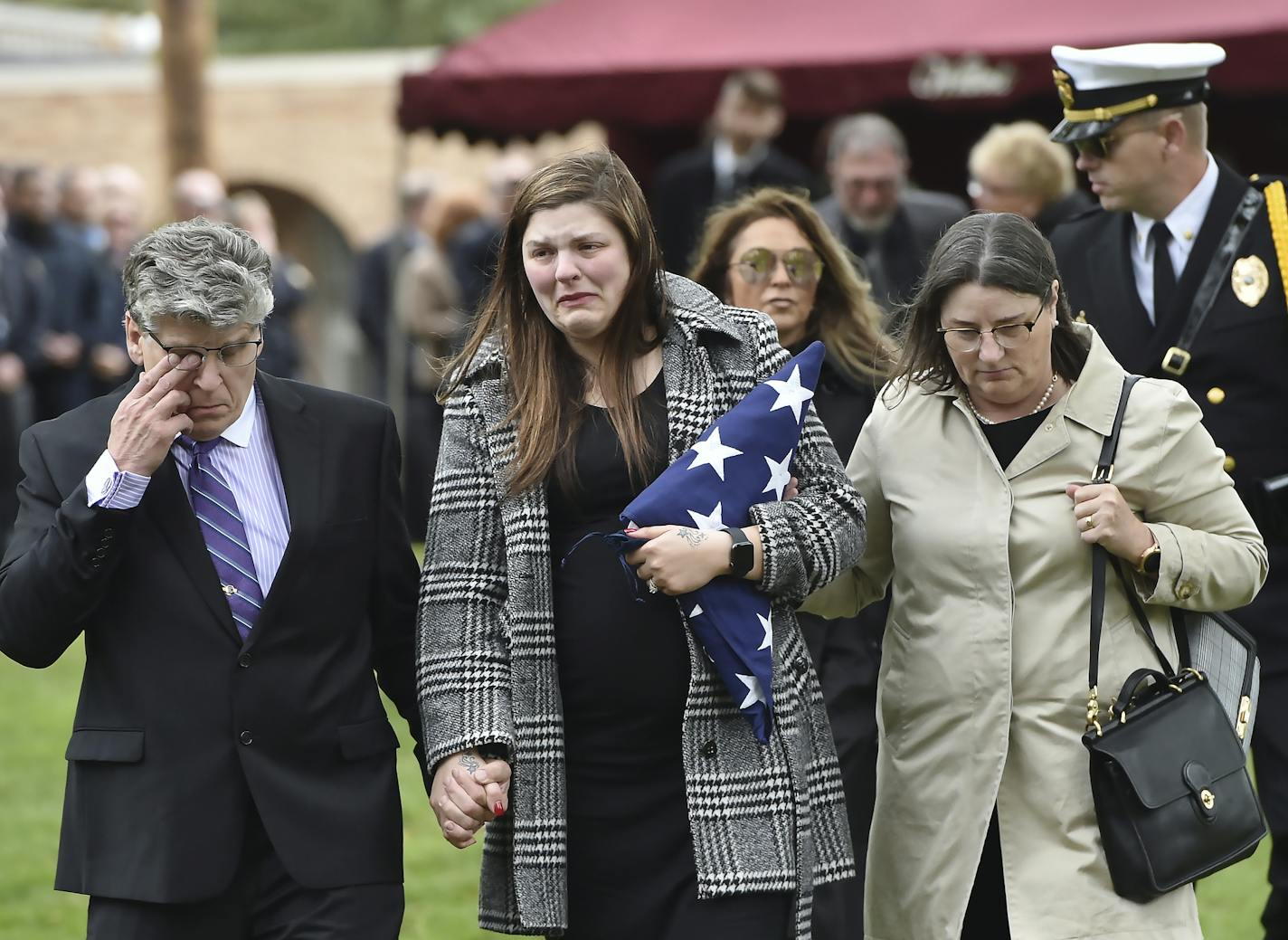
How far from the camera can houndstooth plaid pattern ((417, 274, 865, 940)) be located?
3916 millimetres

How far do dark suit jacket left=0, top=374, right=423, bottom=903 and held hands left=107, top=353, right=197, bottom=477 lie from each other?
11 cm

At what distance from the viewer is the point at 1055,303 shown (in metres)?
4.28

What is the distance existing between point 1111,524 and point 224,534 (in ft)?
6.01

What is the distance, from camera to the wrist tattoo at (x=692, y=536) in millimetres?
3796

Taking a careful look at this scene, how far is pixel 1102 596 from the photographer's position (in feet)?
13.4

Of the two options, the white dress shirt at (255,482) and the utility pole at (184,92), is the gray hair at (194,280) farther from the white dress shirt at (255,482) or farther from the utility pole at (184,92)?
the utility pole at (184,92)

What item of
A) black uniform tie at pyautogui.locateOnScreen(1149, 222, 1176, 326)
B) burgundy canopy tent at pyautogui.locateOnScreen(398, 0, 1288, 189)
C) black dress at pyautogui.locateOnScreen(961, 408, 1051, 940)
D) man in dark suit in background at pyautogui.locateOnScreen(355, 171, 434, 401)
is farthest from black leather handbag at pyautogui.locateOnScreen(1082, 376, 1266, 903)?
man in dark suit in background at pyautogui.locateOnScreen(355, 171, 434, 401)

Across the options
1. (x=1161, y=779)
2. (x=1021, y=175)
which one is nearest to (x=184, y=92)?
(x=1021, y=175)

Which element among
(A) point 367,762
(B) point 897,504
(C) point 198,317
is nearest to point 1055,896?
(B) point 897,504

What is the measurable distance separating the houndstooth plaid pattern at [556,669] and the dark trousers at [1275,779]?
5.87 ft

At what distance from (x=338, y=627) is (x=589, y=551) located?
0.56m

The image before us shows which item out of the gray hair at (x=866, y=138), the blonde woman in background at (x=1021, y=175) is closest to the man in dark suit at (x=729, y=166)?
the gray hair at (x=866, y=138)

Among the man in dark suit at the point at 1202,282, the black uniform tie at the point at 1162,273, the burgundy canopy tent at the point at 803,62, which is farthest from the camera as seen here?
the burgundy canopy tent at the point at 803,62

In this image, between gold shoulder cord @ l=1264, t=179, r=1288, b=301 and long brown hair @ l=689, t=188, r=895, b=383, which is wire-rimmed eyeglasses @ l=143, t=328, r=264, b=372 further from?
gold shoulder cord @ l=1264, t=179, r=1288, b=301
